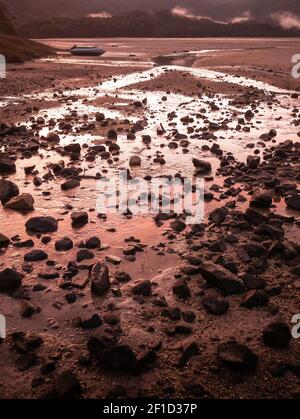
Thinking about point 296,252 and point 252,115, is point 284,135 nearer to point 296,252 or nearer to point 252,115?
point 252,115

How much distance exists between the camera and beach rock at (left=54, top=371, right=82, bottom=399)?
3.81 m

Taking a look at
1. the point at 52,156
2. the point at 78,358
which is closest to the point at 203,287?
the point at 78,358

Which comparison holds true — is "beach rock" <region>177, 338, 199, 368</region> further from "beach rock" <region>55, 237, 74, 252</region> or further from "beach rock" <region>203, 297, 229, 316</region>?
"beach rock" <region>55, 237, 74, 252</region>

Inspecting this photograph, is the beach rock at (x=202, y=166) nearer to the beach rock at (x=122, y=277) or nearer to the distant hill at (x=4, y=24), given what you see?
the beach rock at (x=122, y=277)

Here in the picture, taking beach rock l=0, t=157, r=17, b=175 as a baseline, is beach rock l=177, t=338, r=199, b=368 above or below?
below

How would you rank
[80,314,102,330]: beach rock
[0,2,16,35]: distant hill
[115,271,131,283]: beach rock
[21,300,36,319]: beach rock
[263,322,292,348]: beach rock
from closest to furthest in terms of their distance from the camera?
[263,322,292,348]: beach rock
[80,314,102,330]: beach rock
[21,300,36,319]: beach rock
[115,271,131,283]: beach rock
[0,2,16,35]: distant hill

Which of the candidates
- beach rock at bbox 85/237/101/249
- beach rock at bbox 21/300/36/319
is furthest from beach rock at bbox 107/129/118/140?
beach rock at bbox 21/300/36/319

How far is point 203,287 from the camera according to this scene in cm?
542

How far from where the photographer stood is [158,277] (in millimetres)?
5711

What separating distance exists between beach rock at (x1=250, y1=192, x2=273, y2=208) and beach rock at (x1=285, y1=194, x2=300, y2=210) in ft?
1.17

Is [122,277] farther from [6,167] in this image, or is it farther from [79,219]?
[6,167]

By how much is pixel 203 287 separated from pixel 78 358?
182cm
